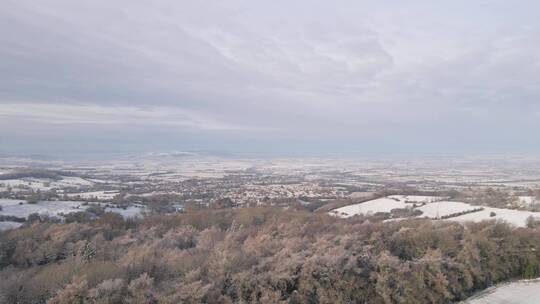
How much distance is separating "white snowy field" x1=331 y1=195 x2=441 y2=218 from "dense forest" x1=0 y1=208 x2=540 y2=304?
717 inches

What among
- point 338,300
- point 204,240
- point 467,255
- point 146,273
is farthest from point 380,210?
point 146,273

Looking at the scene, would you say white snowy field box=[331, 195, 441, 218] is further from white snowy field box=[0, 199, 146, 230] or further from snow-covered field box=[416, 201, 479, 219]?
white snowy field box=[0, 199, 146, 230]

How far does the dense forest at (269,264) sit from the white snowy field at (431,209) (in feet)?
39.5

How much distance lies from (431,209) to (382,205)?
20.2 ft

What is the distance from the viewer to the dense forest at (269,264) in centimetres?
1297

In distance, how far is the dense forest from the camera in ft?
42.5

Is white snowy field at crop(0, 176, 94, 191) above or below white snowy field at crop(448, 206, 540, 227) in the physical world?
below

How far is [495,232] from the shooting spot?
23750 millimetres

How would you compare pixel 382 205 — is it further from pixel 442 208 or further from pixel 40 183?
pixel 40 183

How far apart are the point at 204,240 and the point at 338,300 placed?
807cm

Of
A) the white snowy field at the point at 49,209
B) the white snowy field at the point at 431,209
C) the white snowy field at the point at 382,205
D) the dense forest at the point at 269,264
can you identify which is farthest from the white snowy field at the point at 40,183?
the dense forest at the point at 269,264

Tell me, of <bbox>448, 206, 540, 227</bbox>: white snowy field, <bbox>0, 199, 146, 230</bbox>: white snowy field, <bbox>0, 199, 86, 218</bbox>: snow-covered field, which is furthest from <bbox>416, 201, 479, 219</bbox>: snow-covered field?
<bbox>0, 199, 86, 218</bbox>: snow-covered field

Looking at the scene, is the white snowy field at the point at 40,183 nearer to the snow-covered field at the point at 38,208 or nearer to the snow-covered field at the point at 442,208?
the snow-covered field at the point at 38,208

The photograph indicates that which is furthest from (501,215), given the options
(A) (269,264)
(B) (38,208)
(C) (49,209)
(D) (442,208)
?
(B) (38,208)
